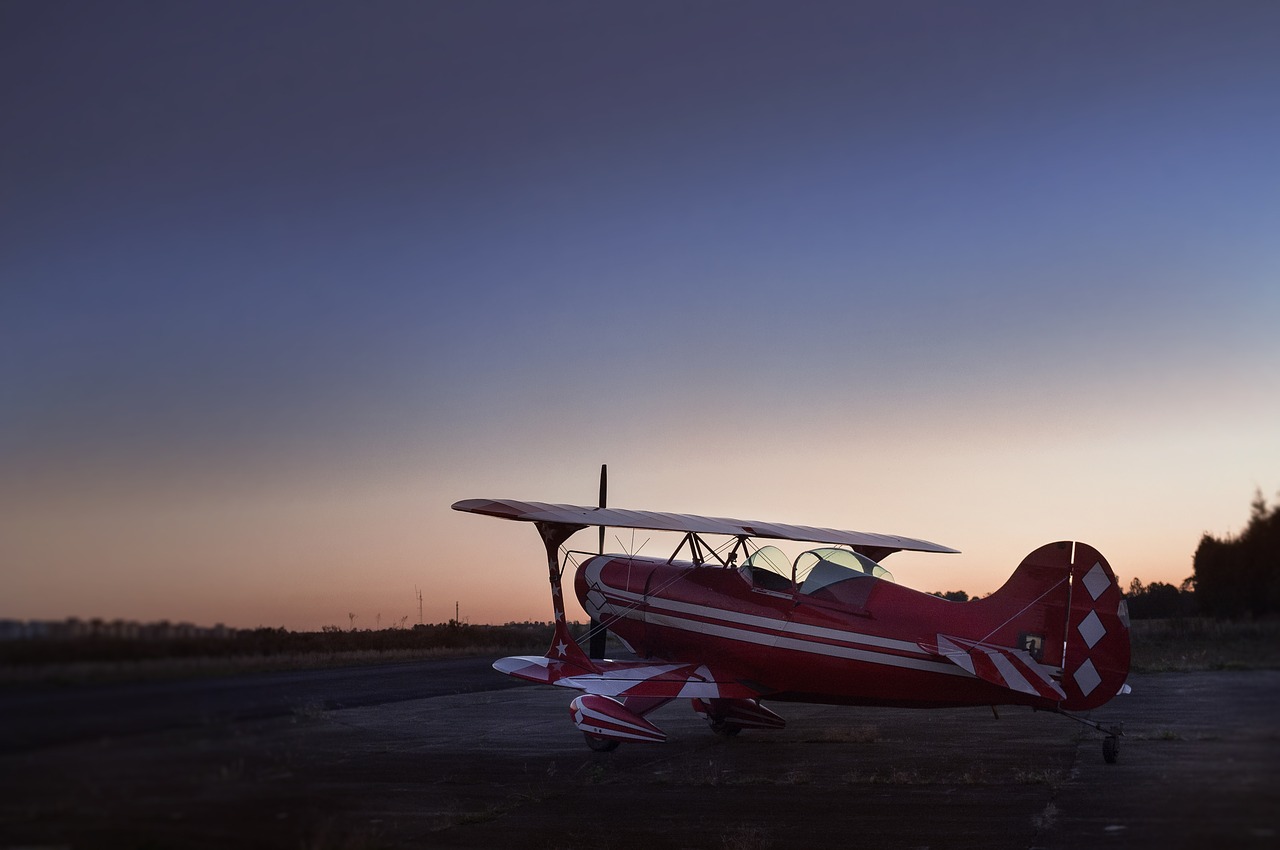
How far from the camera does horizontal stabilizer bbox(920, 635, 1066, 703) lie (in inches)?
546

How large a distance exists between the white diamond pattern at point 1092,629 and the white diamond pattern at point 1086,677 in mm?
280

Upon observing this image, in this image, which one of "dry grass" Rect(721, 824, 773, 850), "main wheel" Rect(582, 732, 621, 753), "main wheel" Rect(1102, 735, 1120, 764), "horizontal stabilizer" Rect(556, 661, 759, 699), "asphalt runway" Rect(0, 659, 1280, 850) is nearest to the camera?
"asphalt runway" Rect(0, 659, 1280, 850)

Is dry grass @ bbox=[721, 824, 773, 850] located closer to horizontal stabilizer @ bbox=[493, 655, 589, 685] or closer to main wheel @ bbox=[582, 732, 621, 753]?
main wheel @ bbox=[582, 732, 621, 753]

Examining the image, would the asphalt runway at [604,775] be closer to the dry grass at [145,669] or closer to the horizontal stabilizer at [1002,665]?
the dry grass at [145,669]

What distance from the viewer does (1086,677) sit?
45.0ft

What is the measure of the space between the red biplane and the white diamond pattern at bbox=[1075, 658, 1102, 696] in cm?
1

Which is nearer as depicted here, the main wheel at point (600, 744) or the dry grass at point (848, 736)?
the main wheel at point (600, 744)

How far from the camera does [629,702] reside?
63.4 feet

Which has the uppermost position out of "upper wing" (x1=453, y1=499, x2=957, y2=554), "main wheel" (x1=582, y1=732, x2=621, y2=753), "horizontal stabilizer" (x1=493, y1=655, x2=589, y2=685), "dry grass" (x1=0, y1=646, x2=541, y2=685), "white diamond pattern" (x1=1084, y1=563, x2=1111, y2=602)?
"upper wing" (x1=453, y1=499, x2=957, y2=554)

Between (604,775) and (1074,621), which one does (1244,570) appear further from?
(604,775)

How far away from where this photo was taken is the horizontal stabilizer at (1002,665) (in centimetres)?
1387

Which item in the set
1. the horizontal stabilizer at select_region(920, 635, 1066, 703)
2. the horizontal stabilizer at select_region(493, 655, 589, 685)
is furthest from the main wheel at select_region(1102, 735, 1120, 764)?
the horizontal stabilizer at select_region(493, 655, 589, 685)

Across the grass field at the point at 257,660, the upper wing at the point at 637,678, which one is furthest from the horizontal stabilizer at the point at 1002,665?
the grass field at the point at 257,660

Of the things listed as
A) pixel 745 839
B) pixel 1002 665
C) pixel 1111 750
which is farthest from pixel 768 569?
pixel 745 839
